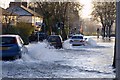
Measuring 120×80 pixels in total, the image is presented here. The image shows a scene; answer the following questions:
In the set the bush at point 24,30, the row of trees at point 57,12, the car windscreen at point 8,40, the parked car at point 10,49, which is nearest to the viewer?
the parked car at point 10,49

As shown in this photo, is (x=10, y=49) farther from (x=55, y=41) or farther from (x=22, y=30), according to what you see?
(x=22, y=30)

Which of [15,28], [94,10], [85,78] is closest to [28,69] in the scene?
[85,78]

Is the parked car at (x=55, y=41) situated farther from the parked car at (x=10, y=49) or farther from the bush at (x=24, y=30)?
the parked car at (x=10, y=49)

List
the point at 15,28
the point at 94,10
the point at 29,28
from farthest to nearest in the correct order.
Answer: the point at 94,10, the point at 29,28, the point at 15,28

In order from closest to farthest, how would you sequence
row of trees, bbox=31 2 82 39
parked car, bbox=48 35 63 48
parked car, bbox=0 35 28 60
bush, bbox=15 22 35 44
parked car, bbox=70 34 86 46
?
parked car, bbox=0 35 28 60 → parked car, bbox=48 35 63 48 → parked car, bbox=70 34 86 46 → bush, bbox=15 22 35 44 → row of trees, bbox=31 2 82 39

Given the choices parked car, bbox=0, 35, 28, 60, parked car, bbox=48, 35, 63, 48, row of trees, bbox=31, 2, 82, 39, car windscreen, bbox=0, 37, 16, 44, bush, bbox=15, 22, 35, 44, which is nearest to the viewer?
parked car, bbox=0, 35, 28, 60

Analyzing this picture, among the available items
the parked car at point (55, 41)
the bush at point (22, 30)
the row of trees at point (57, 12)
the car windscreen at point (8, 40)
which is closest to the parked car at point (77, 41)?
the bush at point (22, 30)

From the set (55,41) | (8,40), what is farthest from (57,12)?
(8,40)

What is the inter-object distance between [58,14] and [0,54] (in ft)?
151

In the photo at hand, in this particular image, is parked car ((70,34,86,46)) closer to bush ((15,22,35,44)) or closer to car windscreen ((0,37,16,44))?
bush ((15,22,35,44))

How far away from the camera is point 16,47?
64.7 ft

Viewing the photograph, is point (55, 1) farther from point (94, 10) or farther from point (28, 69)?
point (28, 69)

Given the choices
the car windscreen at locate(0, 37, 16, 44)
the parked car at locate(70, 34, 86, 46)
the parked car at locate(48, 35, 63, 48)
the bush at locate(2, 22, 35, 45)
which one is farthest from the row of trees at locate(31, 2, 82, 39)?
the car windscreen at locate(0, 37, 16, 44)

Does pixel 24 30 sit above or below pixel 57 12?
below
